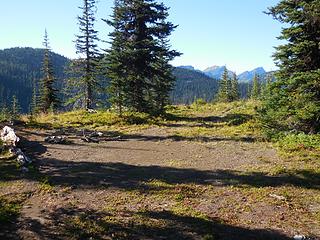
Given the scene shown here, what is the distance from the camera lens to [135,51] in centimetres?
2869

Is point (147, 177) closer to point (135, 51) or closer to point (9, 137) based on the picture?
point (9, 137)

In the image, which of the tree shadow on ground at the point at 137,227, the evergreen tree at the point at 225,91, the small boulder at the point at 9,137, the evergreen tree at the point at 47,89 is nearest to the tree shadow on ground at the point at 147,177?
the tree shadow on ground at the point at 137,227

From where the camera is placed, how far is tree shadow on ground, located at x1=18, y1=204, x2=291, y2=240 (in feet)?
30.0

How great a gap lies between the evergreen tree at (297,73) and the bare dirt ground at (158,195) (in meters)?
2.39

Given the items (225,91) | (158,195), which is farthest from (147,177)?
(225,91)

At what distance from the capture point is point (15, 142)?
1803 centimetres

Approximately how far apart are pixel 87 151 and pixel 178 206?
8.35 meters

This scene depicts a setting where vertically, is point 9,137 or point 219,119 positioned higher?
point 219,119

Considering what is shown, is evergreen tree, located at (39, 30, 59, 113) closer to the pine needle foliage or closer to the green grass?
the pine needle foliage

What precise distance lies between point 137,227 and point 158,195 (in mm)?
2509

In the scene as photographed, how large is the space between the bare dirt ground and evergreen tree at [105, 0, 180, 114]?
11.2 m

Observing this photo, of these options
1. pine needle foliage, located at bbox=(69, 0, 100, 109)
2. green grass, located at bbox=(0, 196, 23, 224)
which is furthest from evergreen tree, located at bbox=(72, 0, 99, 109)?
green grass, located at bbox=(0, 196, 23, 224)

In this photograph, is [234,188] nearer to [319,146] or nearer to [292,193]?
[292,193]

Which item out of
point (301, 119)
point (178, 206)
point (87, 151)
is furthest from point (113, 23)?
point (178, 206)
